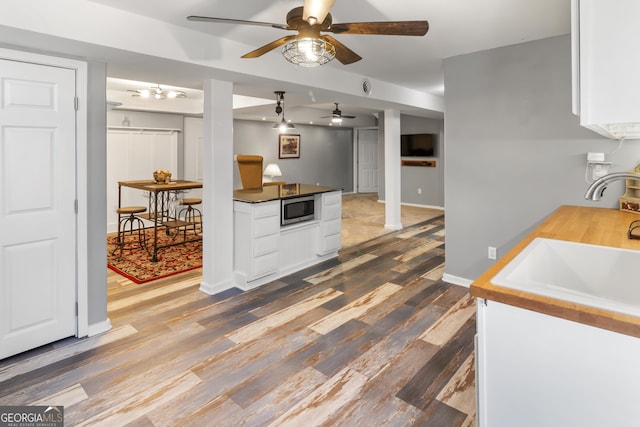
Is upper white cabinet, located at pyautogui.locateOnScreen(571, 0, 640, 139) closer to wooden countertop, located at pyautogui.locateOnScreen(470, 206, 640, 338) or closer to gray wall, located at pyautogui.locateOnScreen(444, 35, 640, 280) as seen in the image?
wooden countertop, located at pyautogui.locateOnScreen(470, 206, 640, 338)

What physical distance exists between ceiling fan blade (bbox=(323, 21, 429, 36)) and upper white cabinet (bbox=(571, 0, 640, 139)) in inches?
35.8

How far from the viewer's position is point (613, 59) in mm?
1103

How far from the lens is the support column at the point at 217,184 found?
3.57 meters

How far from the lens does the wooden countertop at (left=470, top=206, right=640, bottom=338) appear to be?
1002 millimetres

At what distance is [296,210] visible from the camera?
437 centimetres

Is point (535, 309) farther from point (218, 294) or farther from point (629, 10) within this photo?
point (218, 294)

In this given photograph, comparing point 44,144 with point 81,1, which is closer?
point 81,1

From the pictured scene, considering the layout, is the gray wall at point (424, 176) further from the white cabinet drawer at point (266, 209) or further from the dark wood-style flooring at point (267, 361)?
the white cabinet drawer at point (266, 209)


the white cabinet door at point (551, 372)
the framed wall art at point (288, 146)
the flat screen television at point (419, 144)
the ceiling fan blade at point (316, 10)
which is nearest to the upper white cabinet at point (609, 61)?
the white cabinet door at point (551, 372)

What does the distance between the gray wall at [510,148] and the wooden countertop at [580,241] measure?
369 mm

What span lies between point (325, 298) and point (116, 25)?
2.79m

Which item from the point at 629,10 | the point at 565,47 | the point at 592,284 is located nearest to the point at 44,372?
the point at 592,284

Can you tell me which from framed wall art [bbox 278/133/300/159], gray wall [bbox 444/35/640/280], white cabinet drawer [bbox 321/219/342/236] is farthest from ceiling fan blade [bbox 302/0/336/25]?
framed wall art [bbox 278/133/300/159]

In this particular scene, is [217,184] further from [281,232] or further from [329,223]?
[329,223]
